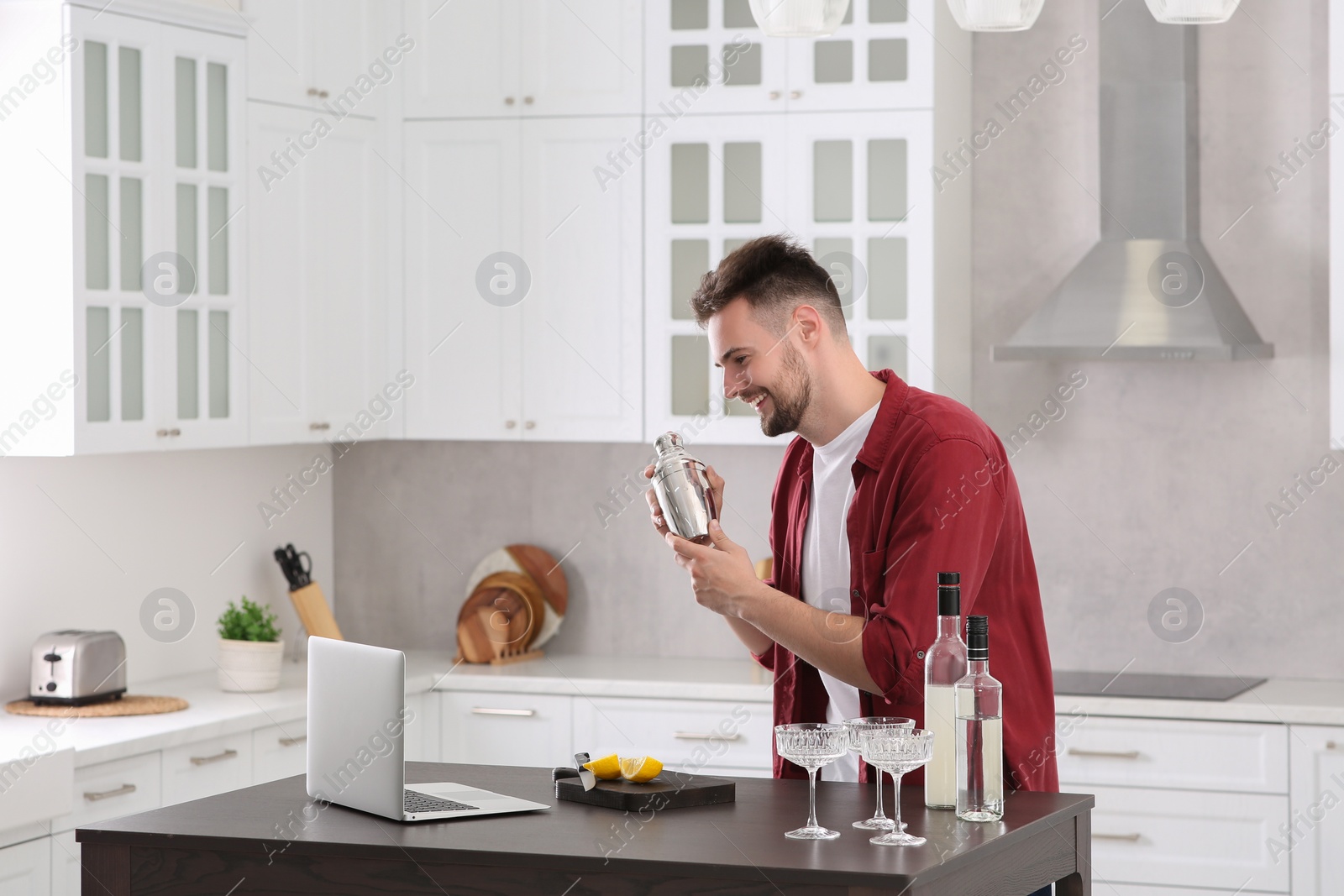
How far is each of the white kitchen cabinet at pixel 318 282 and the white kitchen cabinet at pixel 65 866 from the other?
1.17m

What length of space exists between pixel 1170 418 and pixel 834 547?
2.11 metres

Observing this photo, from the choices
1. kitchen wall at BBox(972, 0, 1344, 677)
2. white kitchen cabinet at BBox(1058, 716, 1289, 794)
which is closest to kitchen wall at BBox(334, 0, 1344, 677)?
kitchen wall at BBox(972, 0, 1344, 677)

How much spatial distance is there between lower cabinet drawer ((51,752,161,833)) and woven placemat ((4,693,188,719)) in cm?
26

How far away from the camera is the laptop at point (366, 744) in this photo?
206 cm

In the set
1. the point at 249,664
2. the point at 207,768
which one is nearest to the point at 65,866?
the point at 207,768

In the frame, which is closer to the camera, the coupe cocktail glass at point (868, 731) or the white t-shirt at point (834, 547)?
the coupe cocktail glass at point (868, 731)

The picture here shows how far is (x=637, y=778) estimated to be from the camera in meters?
2.19

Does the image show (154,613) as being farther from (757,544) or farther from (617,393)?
(757,544)

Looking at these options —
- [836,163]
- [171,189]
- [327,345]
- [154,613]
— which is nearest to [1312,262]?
[836,163]

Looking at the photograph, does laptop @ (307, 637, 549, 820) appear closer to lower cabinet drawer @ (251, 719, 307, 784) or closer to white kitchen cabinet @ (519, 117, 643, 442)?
lower cabinet drawer @ (251, 719, 307, 784)

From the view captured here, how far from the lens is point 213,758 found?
3.67 metres

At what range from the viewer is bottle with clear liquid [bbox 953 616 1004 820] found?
2002 millimetres

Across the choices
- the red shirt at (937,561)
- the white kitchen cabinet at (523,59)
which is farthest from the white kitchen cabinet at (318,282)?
the red shirt at (937,561)

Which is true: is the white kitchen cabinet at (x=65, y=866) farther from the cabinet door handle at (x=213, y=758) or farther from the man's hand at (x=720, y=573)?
the man's hand at (x=720, y=573)
